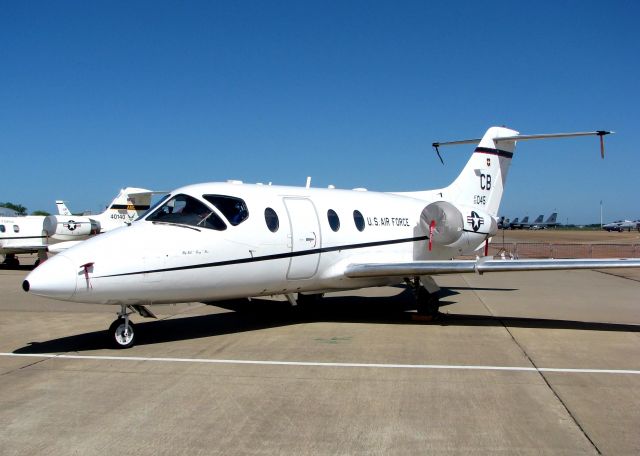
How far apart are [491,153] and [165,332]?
9.63 m

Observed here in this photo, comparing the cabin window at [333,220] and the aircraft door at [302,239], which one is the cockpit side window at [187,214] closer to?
the aircraft door at [302,239]

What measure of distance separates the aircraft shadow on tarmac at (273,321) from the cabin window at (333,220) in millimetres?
1816

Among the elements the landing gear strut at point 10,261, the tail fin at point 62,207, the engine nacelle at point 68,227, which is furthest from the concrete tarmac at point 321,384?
the tail fin at point 62,207

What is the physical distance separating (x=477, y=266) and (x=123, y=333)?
235 inches

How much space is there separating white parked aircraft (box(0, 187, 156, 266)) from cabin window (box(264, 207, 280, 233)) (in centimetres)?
1838

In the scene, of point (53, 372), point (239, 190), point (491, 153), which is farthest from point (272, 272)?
point (491, 153)

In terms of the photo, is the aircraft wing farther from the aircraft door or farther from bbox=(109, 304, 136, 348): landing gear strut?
bbox=(109, 304, 136, 348): landing gear strut

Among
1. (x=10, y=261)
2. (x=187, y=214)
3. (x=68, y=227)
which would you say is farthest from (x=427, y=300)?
(x=10, y=261)

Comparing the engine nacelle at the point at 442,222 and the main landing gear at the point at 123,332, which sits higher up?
the engine nacelle at the point at 442,222

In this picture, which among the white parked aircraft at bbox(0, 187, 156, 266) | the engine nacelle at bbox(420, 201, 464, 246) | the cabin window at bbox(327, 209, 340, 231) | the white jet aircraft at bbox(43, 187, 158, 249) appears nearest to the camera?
the cabin window at bbox(327, 209, 340, 231)

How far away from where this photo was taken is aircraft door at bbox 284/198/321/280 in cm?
1003

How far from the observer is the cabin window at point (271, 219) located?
974 centimetres

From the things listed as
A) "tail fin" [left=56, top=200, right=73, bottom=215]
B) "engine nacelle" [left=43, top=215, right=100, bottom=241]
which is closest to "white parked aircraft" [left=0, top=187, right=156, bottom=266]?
"engine nacelle" [left=43, top=215, right=100, bottom=241]

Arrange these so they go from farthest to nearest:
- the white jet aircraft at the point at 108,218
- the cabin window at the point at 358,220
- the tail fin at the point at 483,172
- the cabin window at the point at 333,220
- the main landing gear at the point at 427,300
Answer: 1. the white jet aircraft at the point at 108,218
2. the tail fin at the point at 483,172
3. the cabin window at the point at 358,220
4. the main landing gear at the point at 427,300
5. the cabin window at the point at 333,220
